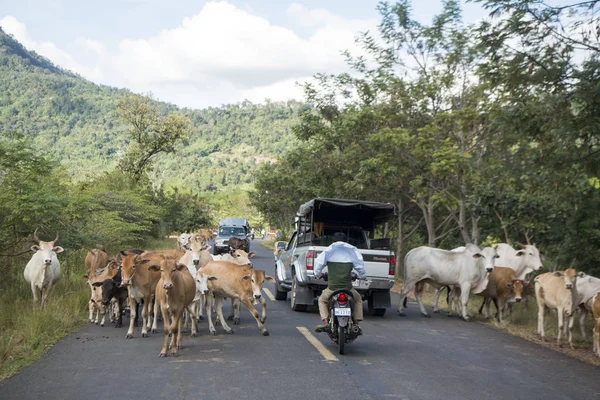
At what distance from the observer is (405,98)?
68.2 ft

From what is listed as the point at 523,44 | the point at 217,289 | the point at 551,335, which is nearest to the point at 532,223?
the point at 551,335

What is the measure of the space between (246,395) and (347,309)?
9.12 feet

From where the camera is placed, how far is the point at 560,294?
460 inches

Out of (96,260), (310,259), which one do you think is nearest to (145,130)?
(96,260)

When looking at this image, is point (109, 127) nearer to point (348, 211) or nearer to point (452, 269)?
point (348, 211)

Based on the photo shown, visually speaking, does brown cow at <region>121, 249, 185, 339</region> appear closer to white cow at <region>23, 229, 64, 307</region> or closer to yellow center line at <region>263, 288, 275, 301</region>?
white cow at <region>23, 229, 64, 307</region>

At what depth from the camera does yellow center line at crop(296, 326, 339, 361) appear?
901cm

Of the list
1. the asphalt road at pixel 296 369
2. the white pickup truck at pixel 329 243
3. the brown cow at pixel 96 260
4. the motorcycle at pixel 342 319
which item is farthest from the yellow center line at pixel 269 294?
the motorcycle at pixel 342 319

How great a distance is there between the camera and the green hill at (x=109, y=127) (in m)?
138

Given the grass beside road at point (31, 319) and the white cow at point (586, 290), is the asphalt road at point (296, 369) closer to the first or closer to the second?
the grass beside road at point (31, 319)

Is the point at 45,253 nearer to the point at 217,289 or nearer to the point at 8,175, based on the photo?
the point at 8,175

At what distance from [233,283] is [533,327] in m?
6.24

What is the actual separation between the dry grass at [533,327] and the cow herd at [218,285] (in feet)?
0.66

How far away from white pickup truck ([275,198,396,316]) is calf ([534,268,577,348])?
299 centimetres
